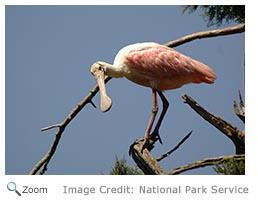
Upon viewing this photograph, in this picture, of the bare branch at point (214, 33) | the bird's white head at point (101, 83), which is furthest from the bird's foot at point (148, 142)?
the bare branch at point (214, 33)

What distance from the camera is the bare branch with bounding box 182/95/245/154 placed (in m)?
2.04

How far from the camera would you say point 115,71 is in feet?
7.35

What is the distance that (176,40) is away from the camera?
224 centimetres

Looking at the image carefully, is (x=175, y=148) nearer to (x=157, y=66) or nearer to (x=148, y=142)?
(x=148, y=142)

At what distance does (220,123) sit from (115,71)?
0.41 meters

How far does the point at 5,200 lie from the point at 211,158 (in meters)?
0.66

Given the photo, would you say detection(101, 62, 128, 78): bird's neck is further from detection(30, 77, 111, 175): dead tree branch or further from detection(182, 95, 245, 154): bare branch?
detection(182, 95, 245, 154): bare branch

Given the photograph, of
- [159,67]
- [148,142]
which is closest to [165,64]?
[159,67]

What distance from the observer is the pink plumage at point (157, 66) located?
2240mm

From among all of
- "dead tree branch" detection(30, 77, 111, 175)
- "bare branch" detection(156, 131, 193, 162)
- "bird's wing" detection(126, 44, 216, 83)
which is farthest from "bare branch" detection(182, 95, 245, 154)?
"dead tree branch" detection(30, 77, 111, 175)

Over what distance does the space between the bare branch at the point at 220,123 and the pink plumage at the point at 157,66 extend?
0.63ft

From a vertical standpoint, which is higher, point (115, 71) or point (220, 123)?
point (115, 71)
